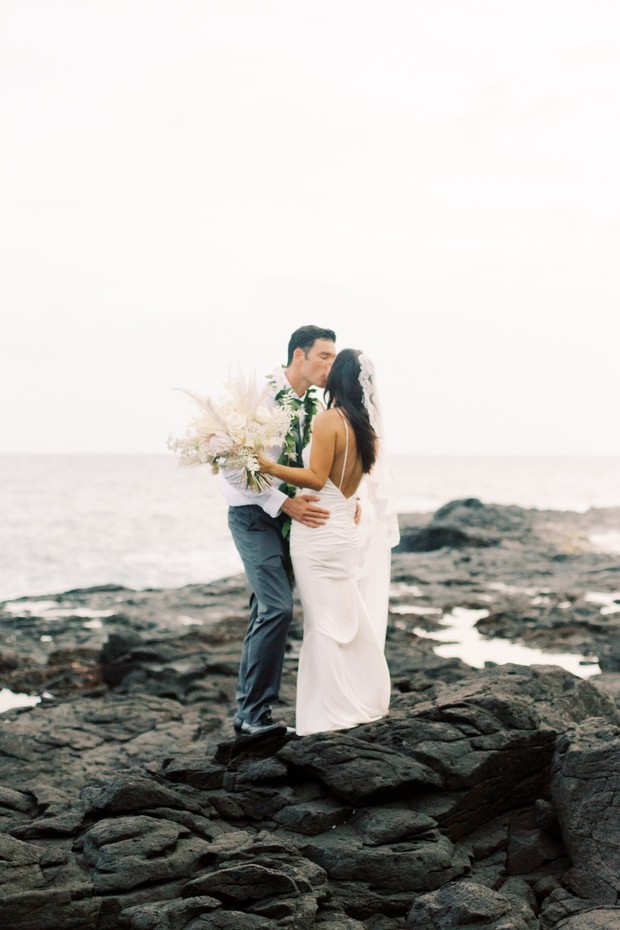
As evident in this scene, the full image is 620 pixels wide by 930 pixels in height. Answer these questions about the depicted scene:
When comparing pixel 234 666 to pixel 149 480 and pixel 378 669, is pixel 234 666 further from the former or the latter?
pixel 149 480

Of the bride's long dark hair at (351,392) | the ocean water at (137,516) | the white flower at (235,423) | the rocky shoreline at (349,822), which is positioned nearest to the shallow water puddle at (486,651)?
the ocean water at (137,516)

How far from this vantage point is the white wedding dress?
6.34 meters

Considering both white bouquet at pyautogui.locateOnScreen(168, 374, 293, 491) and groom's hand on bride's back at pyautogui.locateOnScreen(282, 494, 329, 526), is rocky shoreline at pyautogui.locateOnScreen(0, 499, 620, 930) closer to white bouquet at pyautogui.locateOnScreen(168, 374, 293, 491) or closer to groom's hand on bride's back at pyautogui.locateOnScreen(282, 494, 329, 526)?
groom's hand on bride's back at pyautogui.locateOnScreen(282, 494, 329, 526)

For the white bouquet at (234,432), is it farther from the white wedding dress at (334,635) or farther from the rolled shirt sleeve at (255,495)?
the white wedding dress at (334,635)

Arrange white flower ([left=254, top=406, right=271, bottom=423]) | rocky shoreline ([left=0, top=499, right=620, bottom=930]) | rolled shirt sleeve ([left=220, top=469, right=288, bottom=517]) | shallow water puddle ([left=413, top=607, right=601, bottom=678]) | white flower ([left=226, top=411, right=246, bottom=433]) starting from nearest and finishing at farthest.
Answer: rocky shoreline ([left=0, top=499, right=620, bottom=930]) < white flower ([left=226, top=411, right=246, bottom=433]) < white flower ([left=254, top=406, right=271, bottom=423]) < rolled shirt sleeve ([left=220, top=469, right=288, bottom=517]) < shallow water puddle ([left=413, top=607, right=601, bottom=678])

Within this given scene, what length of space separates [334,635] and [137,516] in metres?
48.2

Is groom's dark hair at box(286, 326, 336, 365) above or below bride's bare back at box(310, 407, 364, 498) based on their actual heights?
above

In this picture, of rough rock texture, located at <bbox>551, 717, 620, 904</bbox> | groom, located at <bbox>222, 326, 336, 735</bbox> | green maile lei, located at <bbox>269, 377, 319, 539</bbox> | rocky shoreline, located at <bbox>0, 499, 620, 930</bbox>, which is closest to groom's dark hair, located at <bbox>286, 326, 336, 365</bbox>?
groom, located at <bbox>222, 326, 336, 735</bbox>

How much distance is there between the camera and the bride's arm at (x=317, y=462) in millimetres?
6301

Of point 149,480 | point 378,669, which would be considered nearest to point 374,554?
point 378,669

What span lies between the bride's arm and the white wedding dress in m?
0.23

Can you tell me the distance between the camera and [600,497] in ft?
226

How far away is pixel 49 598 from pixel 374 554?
16.0 m

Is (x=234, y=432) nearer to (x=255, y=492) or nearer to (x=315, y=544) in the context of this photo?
(x=255, y=492)
